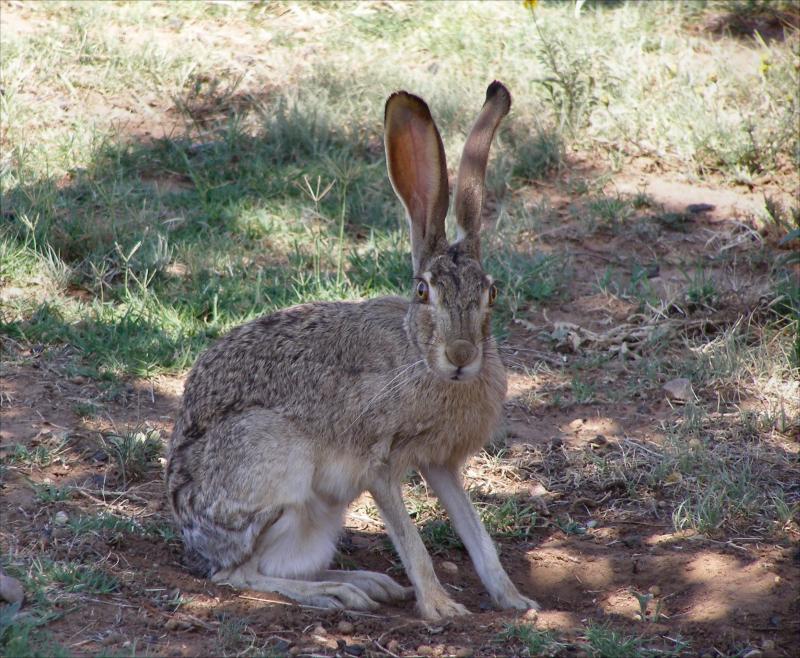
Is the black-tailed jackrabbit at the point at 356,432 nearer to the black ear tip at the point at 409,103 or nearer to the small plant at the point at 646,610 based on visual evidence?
the black ear tip at the point at 409,103

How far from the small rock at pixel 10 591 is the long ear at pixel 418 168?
1826mm

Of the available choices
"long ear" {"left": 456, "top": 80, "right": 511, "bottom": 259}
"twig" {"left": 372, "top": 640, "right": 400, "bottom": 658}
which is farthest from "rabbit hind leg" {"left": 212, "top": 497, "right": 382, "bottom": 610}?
"long ear" {"left": 456, "top": 80, "right": 511, "bottom": 259}

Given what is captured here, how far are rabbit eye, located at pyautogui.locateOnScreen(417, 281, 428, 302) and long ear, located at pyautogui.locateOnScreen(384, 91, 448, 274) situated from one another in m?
0.16

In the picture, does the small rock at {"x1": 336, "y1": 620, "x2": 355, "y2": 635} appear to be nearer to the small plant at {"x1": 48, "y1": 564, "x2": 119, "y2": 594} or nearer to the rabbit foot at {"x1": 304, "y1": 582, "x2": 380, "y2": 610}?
the rabbit foot at {"x1": 304, "y1": 582, "x2": 380, "y2": 610}

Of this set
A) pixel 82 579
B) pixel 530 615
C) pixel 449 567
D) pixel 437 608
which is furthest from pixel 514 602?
pixel 82 579

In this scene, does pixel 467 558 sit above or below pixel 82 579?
Result: below

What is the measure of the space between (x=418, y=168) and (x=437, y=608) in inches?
65.6

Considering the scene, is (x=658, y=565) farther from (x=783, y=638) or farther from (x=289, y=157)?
(x=289, y=157)

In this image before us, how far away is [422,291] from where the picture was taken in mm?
4195

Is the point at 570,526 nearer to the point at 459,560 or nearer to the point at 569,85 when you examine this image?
the point at 459,560

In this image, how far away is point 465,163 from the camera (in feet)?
14.4

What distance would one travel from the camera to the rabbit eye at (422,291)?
417 centimetres

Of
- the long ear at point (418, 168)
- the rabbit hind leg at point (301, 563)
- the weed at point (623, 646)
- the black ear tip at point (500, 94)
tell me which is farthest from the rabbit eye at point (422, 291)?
the weed at point (623, 646)

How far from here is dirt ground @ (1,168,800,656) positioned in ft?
12.7
